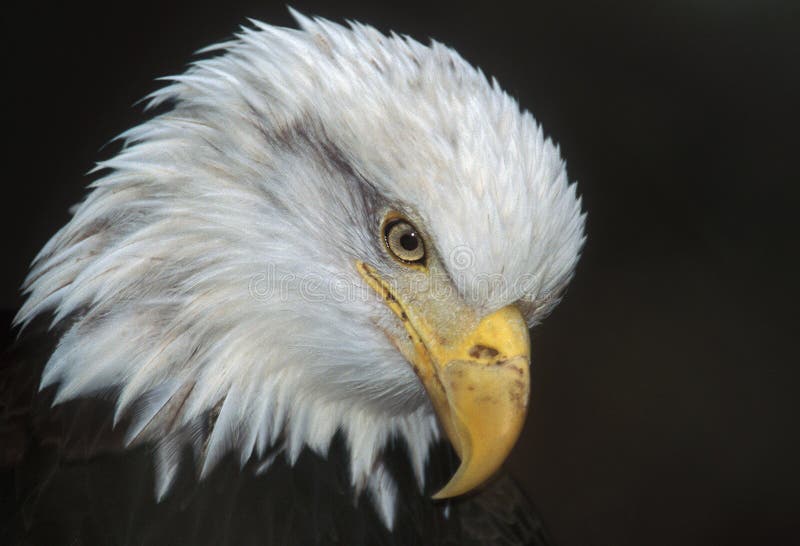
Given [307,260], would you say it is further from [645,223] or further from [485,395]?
[645,223]

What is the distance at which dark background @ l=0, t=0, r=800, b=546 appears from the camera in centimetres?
163

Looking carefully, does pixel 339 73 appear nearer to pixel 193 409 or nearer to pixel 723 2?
pixel 193 409

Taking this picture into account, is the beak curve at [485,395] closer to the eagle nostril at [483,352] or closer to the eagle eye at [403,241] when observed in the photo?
the eagle nostril at [483,352]

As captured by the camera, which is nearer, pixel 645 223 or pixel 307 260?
pixel 307 260

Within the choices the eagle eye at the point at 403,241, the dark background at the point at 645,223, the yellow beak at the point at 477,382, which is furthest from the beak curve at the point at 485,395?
the dark background at the point at 645,223

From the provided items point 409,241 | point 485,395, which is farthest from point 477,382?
point 409,241

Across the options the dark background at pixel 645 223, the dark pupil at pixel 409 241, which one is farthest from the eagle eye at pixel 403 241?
the dark background at pixel 645 223

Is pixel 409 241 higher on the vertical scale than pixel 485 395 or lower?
higher

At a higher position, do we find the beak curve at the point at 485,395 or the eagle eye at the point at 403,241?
the eagle eye at the point at 403,241

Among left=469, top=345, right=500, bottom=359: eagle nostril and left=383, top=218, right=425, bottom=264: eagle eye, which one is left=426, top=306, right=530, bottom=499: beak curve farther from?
left=383, top=218, right=425, bottom=264: eagle eye

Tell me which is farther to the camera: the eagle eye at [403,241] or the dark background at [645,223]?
the dark background at [645,223]

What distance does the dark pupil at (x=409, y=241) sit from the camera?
0.87m

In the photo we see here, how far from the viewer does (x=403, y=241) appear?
2.89 feet

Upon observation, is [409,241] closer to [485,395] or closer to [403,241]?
[403,241]
